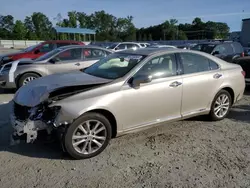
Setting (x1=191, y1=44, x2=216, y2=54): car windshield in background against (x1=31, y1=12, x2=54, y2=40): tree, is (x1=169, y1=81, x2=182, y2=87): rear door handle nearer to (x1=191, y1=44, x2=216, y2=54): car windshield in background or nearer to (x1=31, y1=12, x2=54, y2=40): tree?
(x1=191, y1=44, x2=216, y2=54): car windshield in background

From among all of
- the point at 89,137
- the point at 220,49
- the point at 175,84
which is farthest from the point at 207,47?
the point at 89,137

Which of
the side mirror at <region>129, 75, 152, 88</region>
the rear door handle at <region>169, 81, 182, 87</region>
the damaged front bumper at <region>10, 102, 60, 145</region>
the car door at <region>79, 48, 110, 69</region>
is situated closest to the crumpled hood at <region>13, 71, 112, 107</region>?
the damaged front bumper at <region>10, 102, 60, 145</region>

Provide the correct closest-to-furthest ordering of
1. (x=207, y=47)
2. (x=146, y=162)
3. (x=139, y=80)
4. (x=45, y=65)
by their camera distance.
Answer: (x=146, y=162), (x=139, y=80), (x=45, y=65), (x=207, y=47)

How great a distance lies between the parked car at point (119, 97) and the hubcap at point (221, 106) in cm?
2

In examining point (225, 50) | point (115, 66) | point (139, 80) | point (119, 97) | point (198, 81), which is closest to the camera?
point (119, 97)

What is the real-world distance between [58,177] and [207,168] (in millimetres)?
1968

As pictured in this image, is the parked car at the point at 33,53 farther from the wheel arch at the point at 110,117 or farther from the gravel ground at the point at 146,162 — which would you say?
the wheel arch at the point at 110,117

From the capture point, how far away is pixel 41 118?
12.2 ft

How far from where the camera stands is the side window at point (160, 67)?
446 cm

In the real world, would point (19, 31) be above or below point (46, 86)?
above

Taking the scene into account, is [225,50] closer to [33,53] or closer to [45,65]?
[45,65]

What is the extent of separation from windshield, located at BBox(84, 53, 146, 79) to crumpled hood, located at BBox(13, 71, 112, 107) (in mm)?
213

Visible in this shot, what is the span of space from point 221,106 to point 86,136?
305 centimetres

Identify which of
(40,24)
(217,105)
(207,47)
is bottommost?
(217,105)
